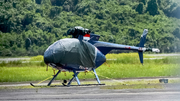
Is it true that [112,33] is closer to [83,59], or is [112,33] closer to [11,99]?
[83,59]

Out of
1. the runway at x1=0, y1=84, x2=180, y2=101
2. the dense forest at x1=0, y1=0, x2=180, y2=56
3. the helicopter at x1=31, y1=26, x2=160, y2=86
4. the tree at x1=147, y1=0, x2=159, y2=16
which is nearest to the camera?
the runway at x1=0, y1=84, x2=180, y2=101

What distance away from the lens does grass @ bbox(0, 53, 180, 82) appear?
1165 inches

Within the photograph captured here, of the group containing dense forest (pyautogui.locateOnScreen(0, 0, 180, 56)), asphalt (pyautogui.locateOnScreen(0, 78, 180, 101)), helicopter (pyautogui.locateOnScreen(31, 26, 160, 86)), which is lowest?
dense forest (pyautogui.locateOnScreen(0, 0, 180, 56))

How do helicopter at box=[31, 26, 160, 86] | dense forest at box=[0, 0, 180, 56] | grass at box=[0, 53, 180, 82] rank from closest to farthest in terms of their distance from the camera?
helicopter at box=[31, 26, 160, 86] → grass at box=[0, 53, 180, 82] → dense forest at box=[0, 0, 180, 56]

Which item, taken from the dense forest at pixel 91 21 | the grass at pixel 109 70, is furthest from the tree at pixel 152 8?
the grass at pixel 109 70

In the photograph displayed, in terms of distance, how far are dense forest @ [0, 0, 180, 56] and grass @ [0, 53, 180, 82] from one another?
41.5 feet

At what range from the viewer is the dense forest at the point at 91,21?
5679 centimetres

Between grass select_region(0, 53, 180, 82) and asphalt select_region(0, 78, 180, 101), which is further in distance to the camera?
grass select_region(0, 53, 180, 82)

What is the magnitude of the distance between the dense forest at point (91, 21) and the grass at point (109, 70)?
12638mm

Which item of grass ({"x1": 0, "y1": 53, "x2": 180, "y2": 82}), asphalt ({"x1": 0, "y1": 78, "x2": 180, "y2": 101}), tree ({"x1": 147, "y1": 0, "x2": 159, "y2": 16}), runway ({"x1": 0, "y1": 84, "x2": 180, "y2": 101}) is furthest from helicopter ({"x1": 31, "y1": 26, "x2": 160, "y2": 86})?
tree ({"x1": 147, "y1": 0, "x2": 159, "y2": 16})

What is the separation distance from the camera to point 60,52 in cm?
1839

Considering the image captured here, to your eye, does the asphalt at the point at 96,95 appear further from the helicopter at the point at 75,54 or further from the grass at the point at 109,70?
the grass at the point at 109,70

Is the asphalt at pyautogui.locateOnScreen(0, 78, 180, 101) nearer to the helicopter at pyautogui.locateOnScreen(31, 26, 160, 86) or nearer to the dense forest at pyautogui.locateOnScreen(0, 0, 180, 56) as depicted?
the helicopter at pyautogui.locateOnScreen(31, 26, 160, 86)

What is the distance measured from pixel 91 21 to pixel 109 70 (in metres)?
33.4
